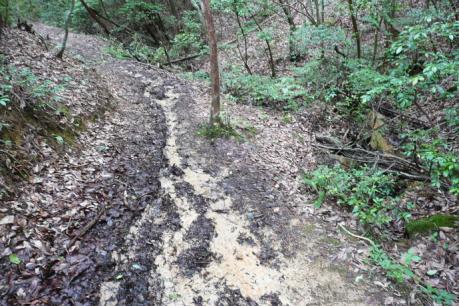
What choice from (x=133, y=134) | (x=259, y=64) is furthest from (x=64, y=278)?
(x=259, y=64)

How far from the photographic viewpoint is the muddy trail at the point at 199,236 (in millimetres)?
4293

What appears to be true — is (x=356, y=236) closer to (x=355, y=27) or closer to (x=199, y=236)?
(x=199, y=236)

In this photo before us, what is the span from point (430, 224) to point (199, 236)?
374 cm

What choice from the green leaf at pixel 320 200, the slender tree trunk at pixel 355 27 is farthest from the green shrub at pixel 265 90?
the green leaf at pixel 320 200

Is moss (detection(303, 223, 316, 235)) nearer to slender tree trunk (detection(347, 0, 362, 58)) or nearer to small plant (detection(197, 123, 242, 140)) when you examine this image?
small plant (detection(197, 123, 242, 140))

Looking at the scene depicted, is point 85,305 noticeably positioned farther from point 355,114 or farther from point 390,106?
point 390,106

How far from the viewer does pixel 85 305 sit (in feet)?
12.4

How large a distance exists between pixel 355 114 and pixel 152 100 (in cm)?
629

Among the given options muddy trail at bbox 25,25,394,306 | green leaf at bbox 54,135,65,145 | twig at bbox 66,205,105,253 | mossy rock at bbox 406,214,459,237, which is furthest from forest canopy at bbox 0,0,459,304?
twig at bbox 66,205,105,253

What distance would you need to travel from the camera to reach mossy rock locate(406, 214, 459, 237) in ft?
16.4

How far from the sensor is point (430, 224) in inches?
201

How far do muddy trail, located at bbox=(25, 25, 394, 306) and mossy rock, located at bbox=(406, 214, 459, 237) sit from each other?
1244 millimetres

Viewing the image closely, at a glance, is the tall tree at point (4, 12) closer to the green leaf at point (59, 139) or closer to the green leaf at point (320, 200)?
the green leaf at point (59, 139)

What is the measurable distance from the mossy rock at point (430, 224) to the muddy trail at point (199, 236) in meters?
1.24
